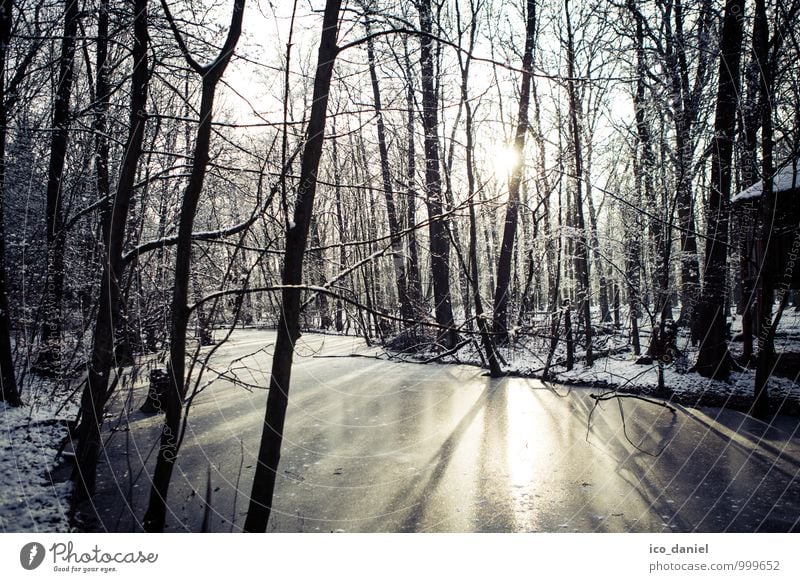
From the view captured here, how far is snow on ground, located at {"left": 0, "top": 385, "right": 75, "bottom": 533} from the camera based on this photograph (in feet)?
6.40

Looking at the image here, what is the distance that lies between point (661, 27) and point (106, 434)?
15.3ft

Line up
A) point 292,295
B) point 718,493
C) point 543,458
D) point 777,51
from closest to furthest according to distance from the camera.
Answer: point 292,295, point 718,493, point 543,458, point 777,51

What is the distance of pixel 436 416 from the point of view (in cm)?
392

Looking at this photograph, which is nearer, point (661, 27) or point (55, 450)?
point (661, 27)

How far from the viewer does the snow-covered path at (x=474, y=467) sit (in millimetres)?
2188

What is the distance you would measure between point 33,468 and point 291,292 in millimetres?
2046

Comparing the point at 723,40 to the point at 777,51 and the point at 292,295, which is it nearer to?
the point at 777,51

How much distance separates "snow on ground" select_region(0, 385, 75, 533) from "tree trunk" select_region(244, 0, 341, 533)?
88 centimetres

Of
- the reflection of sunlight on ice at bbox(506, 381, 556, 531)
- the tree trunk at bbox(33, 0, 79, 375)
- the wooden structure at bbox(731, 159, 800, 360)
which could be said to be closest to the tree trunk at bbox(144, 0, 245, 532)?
the reflection of sunlight on ice at bbox(506, 381, 556, 531)

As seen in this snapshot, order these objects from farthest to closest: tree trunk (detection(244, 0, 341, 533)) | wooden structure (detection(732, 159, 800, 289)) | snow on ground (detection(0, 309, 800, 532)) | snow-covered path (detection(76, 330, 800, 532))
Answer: wooden structure (detection(732, 159, 800, 289)) → snow-covered path (detection(76, 330, 800, 532)) → snow on ground (detection(0, 309, 800, 532)) → tree trunk (detection(244, 0, 341, 533))

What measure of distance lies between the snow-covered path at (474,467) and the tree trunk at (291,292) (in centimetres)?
24

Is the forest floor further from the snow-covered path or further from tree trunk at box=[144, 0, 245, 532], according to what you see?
tree trunk at box=[144, 0, 245, 532]

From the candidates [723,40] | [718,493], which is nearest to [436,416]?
[718,493]

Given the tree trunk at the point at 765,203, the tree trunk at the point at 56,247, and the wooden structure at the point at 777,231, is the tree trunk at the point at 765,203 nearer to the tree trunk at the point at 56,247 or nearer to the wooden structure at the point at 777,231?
the wooden structure at the point at 777,231
